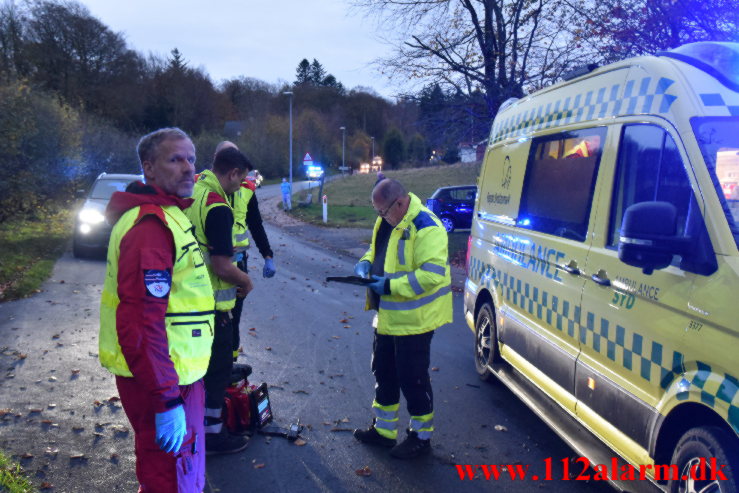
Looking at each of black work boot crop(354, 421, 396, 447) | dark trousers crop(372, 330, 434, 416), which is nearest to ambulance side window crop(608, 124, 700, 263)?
dark trousers crop(372, 330, 434, 416)

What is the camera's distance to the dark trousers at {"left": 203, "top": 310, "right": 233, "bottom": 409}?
4.05 m

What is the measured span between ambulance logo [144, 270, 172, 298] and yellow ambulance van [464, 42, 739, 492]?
2.04 meters

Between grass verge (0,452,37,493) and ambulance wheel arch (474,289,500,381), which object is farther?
ambulance wheel arch (474,289,500,381)

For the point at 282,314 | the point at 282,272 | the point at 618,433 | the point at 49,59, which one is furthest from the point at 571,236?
the point at 49,59

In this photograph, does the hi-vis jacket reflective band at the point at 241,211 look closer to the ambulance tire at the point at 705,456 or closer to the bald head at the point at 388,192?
the bald head at the point at 388,192

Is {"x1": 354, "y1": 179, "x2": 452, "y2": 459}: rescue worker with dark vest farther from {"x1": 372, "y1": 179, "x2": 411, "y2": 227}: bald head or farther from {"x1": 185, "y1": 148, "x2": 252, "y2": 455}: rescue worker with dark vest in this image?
{"x1": 185, "y1": 148, "x2": 252, "y2": 455}: rescue worker with dark vest

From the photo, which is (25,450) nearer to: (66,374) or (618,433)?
(66,374)

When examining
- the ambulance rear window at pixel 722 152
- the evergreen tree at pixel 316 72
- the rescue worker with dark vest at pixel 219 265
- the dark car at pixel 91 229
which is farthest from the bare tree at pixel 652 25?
the evergreen tree at pixel 316 72

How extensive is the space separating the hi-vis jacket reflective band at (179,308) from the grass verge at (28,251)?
767cm

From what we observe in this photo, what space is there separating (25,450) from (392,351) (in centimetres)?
259

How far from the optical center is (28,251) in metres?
13.3

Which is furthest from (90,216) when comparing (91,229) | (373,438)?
(373,438)

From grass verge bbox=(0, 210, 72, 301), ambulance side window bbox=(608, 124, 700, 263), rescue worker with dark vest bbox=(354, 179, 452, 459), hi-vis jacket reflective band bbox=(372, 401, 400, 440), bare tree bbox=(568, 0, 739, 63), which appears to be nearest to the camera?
ambulance side window bbox=(608, 124, 700, 263)

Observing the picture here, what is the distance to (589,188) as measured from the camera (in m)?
3.88
